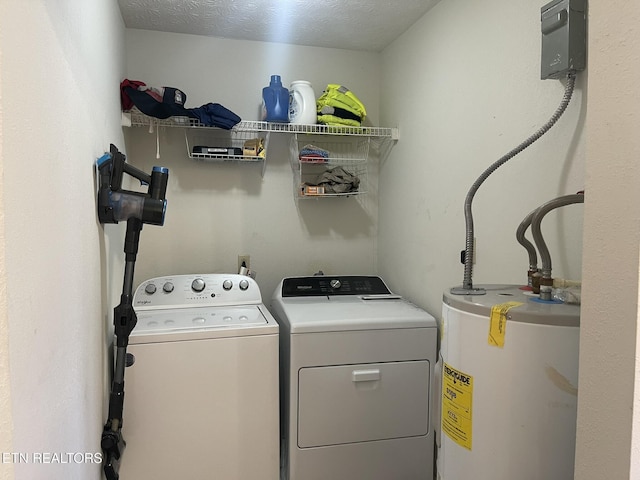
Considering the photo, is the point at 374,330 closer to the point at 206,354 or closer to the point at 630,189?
the point at 206,354

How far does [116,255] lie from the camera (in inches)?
71.0

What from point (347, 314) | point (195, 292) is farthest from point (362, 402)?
point (195, 292)

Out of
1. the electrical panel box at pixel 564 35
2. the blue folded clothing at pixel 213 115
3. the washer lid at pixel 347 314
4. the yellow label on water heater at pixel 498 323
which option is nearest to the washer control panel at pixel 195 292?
the washer lid at pixel 347 314

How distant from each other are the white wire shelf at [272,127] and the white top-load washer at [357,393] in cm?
100

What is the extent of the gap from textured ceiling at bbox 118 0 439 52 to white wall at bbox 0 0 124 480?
739mm

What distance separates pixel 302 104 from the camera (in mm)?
2373

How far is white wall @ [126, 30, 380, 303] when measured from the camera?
2453mm

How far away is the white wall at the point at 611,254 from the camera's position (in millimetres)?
698

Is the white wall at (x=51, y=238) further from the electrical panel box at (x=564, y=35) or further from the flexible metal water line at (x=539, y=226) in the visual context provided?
the electrical panel box at (x=564, y=35)

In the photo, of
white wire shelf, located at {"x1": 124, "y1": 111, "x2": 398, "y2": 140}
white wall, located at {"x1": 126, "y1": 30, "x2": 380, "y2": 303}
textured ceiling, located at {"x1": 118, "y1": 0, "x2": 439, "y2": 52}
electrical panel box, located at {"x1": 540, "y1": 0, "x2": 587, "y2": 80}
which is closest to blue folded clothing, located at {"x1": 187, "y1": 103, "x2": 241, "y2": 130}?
white wire shelf, located at {"x1": 124, "y1": 111, "x2": 398, "y2": 140}

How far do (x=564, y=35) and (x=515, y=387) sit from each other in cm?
97

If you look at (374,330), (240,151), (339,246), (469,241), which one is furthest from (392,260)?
(469,241)
